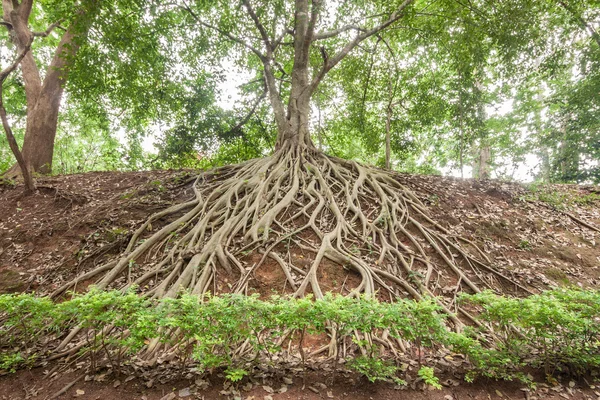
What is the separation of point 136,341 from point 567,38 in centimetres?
948

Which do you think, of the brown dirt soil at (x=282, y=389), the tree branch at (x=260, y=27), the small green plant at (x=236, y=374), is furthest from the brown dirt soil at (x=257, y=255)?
the tree branch at (x=260, y=27)

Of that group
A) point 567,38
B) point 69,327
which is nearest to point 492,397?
point 69,327

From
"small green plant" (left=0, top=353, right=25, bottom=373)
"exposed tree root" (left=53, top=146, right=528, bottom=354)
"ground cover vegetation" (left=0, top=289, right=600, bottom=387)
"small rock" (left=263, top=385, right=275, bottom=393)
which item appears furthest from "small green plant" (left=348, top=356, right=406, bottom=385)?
"small green plant" (left=0, top=353, right=25, bottom=373)

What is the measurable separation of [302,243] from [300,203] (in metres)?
1.02

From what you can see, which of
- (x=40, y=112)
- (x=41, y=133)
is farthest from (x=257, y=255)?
(x=40, y=112)

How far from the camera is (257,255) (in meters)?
4.26

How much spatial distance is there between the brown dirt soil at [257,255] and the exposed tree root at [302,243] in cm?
19

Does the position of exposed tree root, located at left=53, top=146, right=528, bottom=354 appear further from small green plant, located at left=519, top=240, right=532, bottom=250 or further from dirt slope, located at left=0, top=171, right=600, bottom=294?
small green plant, located at left=519, top=240, right=532, bottom=250

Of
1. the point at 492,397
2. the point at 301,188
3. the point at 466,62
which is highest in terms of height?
the point at 466,62

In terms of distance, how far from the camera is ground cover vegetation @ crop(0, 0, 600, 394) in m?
2.62

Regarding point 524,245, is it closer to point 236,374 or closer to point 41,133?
point 236,374

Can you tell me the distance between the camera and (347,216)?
17.3 feet

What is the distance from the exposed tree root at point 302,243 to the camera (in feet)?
12.8

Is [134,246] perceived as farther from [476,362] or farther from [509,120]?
[509,120]
